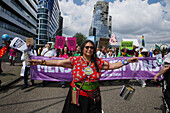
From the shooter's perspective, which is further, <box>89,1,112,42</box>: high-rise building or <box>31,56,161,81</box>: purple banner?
<box>89,1,112,42</box>: high-rise building

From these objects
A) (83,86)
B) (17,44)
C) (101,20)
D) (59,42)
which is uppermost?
(101,20)

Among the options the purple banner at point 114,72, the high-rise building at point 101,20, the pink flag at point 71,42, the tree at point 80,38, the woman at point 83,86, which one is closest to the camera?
the woman at point 83,86

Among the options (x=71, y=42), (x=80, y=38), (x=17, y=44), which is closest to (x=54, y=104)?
(x=17, y=44)

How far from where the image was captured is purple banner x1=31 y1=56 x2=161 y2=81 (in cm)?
587

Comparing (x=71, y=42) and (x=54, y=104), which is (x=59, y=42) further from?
(x=54, y=104)

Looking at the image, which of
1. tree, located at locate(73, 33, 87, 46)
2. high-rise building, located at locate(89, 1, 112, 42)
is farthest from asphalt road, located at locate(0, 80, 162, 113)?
high-rise building, located at locate(89, 1, 112, 42)

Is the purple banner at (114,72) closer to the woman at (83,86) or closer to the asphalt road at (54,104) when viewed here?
the asphalt road at (54,104)

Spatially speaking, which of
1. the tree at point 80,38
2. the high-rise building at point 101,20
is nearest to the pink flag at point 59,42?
the tree at point 80,38

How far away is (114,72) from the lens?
6.18 metres

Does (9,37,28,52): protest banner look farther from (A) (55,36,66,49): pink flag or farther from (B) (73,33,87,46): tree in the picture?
(B) (73,33,87,46): tree

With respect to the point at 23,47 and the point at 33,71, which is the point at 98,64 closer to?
the point at 23,47

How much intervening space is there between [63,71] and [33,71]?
1.48m

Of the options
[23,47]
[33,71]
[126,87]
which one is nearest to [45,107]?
[23,47]

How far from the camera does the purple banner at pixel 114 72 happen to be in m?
5.87
